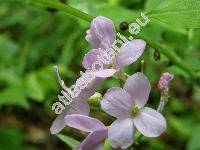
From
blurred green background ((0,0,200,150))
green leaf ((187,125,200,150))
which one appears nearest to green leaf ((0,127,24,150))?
blurred green background ((0,0,200,150))

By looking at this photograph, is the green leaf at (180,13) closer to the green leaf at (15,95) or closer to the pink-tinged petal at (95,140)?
the pink-tinged petal at (95,140)

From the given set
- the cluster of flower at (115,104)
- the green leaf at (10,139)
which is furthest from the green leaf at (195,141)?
the cluster of flower at (115,104)

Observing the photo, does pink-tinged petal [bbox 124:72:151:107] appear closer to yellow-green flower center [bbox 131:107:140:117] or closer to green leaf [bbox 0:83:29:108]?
yellow-green flower center [bbox 131:107:140:117]

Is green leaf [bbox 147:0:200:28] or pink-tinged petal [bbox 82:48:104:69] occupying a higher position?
green leaf [bbox 147:0:200:28]

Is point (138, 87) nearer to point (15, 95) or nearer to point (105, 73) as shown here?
point (105, 73)

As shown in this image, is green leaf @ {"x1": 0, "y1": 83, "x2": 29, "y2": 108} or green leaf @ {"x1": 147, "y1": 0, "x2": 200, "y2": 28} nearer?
green leaf @ {"x1": 147, "y1": 0, "x2": 200, "y2": 28}

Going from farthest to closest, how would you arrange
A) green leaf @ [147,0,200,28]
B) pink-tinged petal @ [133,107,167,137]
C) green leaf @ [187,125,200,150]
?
1. green leaf @ [187,125,200,150]
2. green leaf @ [147,0,200,28]
3. pink-tinged petal @ [133,107,167,137]
